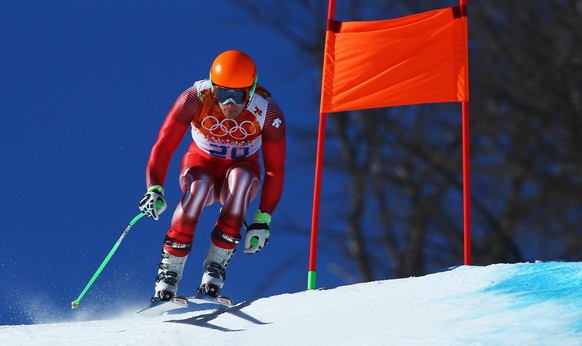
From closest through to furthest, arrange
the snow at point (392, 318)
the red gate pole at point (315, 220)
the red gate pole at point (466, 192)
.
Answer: the snow at point (392, 318), the red gate pole at point (466, 192), the red gate pole at point (315, 220)

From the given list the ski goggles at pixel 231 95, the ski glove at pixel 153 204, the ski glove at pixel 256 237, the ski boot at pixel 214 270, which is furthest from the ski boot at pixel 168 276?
the ski goggles at pixel 231 95

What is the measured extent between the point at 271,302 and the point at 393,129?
277 inches

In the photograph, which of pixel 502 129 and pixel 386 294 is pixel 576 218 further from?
pixel 386 294

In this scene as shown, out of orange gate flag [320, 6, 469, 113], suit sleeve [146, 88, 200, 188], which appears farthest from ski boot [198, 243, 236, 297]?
orange gate flag [320, 6, 469, 113]

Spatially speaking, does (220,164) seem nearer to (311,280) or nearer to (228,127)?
(228,127)

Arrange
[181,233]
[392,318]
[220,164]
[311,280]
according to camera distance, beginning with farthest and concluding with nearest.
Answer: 1. [311,280]
2. [220,164]
3. [181,233]
4. [392,318]

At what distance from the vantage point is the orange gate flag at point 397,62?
696 cm

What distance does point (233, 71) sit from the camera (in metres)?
6.20

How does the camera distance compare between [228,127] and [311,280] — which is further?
[311,280]

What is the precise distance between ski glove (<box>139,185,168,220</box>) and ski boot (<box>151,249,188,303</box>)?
25 cm

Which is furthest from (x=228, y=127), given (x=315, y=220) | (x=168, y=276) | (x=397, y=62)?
(x=397, y=62)

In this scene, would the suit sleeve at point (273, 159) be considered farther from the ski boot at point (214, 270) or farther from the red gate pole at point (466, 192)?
the red gate pole at point (466, 192)

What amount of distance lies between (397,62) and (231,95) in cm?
131

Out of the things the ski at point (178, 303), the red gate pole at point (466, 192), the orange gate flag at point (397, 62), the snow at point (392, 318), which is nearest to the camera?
the snow at point (392, 318)
